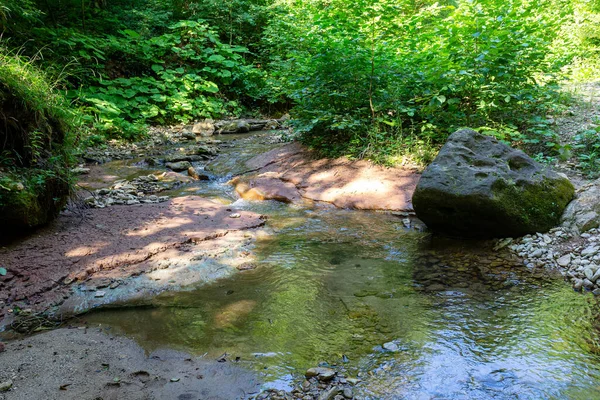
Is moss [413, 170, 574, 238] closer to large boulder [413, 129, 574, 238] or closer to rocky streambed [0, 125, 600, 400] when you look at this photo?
large boulder [413, 129, 574, 238]

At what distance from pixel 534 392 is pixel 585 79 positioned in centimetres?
874

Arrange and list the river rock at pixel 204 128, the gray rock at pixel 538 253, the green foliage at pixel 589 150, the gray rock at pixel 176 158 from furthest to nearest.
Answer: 1. the river rock at pixel 204 128
2. the gray rock at pixel 176 158
3. the green foliage at pixel 589 150
4. the gray rock at pixel 538 253

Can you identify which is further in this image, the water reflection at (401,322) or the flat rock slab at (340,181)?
the flat rock slab at (340,181)

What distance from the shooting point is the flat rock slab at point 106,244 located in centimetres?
344

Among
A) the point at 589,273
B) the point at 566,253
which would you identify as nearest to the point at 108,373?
the point at 589,273

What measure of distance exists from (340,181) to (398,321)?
147 inches

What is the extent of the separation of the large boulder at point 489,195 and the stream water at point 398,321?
30cm

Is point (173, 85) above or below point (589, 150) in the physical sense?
above

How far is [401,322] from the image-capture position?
3053mm

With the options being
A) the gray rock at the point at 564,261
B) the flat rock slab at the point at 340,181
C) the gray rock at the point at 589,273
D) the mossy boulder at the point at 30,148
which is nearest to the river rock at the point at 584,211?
the gray rock at the point at 564,261

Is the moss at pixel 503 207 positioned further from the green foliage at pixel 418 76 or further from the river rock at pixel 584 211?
the green foliage at pixel 418 76

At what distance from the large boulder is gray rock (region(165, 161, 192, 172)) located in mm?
5443

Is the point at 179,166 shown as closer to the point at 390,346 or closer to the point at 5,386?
the point at 5,386

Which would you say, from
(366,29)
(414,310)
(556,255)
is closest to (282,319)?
(414,310)
